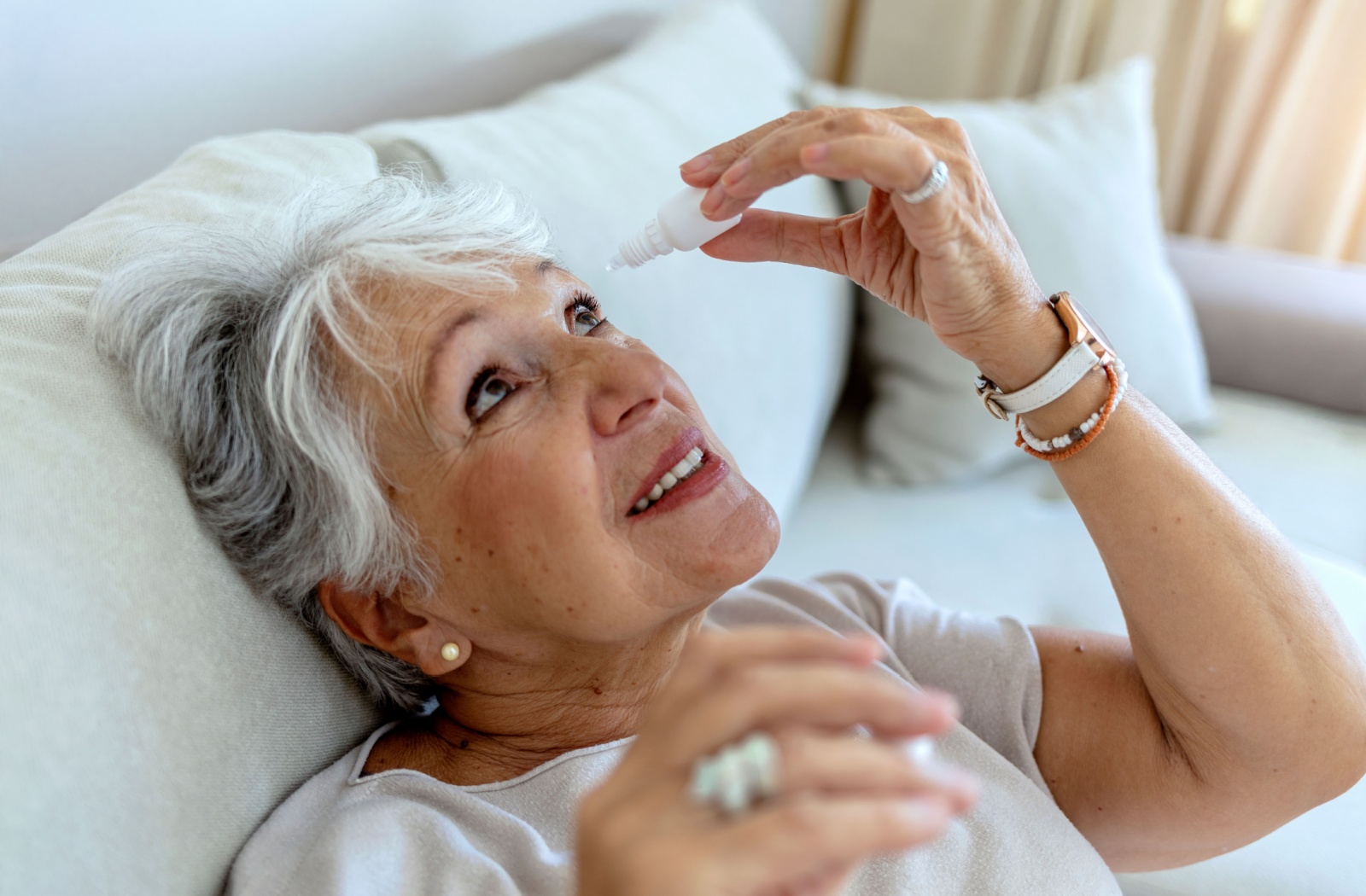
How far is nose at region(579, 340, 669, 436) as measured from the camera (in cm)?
90

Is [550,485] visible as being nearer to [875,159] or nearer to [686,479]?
[686,479]

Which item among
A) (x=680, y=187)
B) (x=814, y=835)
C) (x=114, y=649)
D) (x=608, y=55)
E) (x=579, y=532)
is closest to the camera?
(x=814, y=835)

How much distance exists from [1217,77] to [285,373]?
2.62 meters

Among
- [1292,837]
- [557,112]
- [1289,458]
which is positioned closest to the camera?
[1292,837]

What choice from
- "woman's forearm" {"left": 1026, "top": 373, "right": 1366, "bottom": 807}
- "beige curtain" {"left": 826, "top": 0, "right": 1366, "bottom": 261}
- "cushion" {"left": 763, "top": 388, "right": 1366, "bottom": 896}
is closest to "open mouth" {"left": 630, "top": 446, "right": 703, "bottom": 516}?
"woman's forearm" {"left": 1026, "top": 373, "right": 1366, "bottom": 807}

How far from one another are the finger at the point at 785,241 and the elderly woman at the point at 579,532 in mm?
33

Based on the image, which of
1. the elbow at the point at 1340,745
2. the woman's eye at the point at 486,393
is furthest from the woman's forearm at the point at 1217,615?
Result: the woman's eye at the point at 486,393

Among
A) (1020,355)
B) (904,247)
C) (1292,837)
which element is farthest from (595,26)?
(1292,837)

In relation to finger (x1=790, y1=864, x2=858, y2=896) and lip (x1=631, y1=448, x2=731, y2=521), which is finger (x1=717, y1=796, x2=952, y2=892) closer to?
finger (x1=790, y1=864, x2=858, y2=896)

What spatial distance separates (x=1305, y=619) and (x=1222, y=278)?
1.43m

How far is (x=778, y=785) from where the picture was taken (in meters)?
0.53

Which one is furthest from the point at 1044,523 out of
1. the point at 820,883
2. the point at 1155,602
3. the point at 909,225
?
the point at 820,883

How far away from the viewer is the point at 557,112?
145 cm

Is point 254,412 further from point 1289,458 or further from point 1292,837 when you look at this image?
point 1289,458
